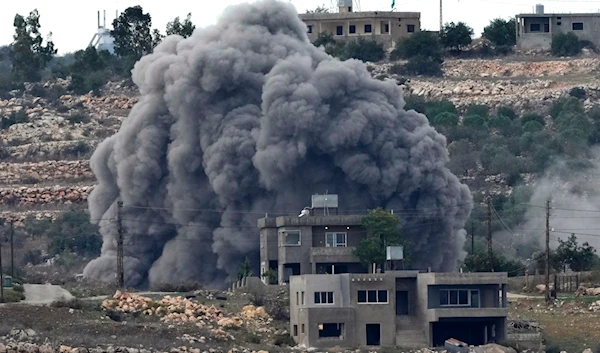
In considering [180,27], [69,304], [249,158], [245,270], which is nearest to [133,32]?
[180,27]

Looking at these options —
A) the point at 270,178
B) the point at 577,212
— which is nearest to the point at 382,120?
the point at 270,178

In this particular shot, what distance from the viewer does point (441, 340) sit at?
243ft

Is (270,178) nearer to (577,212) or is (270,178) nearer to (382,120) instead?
(382,120)

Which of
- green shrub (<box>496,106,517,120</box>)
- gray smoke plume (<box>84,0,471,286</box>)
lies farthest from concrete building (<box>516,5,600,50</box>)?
gray smoke plume (<box>84,0,471,286</box>)

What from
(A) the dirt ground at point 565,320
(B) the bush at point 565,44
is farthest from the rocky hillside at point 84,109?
(A) the dirt ground at point 565,320

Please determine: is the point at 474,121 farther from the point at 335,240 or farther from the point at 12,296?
the point at 12,296

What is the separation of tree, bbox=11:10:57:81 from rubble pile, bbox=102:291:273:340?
6321cm

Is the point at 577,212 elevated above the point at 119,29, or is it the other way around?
the point at 119,29

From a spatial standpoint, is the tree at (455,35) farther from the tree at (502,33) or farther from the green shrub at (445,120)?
the green shrub at (445,120)

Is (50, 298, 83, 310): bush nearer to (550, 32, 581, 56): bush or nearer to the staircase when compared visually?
the staircase

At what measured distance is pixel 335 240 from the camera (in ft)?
275

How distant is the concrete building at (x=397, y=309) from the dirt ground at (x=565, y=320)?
2.07 m

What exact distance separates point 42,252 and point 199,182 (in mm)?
15483

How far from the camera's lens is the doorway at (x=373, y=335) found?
240 feet
